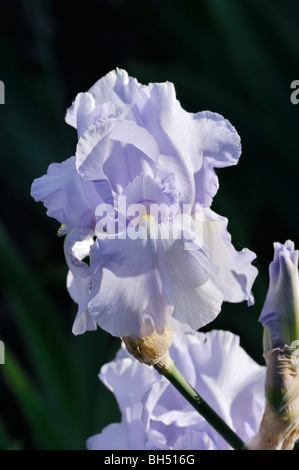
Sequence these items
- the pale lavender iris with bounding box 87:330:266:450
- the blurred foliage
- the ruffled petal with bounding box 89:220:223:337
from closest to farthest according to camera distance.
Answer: the ruffled petal with bounding box 89:220:223:337 → the pale lavender iris with bounding box 87:330:266:450 → the blurred foliage

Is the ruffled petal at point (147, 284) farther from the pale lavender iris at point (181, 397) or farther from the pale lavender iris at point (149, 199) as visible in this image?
the pale lavender iris at point (181, 397)

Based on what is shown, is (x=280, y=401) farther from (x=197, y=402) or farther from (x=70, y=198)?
(x=70, y=198)

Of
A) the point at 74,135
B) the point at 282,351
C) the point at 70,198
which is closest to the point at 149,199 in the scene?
the point at 70,198

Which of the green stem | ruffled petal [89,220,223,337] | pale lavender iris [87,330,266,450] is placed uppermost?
ruffled petal [89,220,223,337]

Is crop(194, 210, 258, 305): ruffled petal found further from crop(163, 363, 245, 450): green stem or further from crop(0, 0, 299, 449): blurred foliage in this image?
crop(0, 0, 299, 449): blurred foliage

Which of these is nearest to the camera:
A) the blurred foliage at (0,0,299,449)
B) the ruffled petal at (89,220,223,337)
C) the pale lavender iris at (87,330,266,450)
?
the ruffled petal at (89,220,223,337)

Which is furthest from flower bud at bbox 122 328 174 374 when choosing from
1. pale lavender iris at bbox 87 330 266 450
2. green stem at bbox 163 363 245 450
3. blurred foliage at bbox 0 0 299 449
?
blurred foliage at bbox 0 0 299 449
